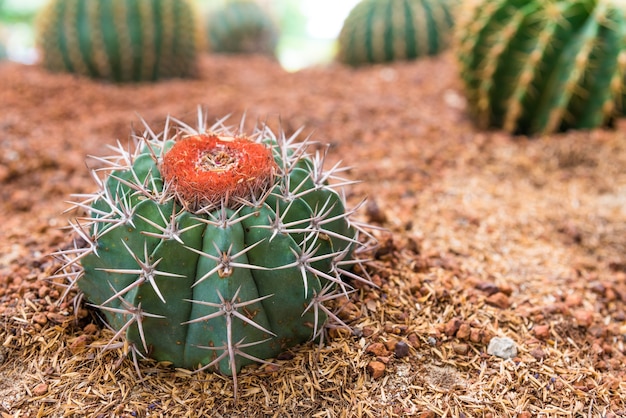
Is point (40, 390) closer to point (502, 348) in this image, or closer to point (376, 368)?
point (376, 368)

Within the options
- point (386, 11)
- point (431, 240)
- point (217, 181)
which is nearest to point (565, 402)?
point (431, 240)

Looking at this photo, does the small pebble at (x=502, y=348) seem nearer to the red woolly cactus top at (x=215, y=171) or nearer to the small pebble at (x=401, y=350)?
the small pebble at (x=401, y=350)

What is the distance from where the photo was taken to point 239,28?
10016 millimetres

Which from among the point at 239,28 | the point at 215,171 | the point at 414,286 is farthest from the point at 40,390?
the point at 239,28

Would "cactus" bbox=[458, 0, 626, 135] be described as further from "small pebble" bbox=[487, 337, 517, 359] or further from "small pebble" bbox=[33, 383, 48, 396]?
"small pebble" bbox=[33, 383, 48, 396]

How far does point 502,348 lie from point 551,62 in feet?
9.69

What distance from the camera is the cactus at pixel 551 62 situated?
4395mm

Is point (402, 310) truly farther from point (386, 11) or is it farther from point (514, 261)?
point (386, 11)

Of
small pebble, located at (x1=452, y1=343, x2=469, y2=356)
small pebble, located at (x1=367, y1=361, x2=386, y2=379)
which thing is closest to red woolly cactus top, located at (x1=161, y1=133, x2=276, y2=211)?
small pebble, located at (x1=367, y1=361, x2=386, y2=379)

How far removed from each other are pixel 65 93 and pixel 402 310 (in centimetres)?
442

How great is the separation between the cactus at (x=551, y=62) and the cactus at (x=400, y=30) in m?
2.41

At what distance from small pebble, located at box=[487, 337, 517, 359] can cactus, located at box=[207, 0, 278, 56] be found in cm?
861

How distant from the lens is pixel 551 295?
269 cm

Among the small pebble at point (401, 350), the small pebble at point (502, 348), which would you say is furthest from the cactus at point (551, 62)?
the small pebble at point (401, 350)
